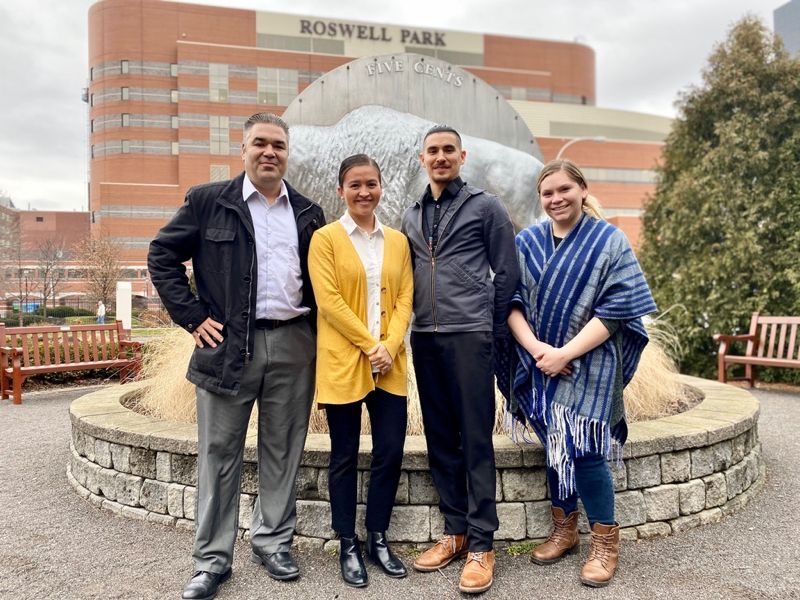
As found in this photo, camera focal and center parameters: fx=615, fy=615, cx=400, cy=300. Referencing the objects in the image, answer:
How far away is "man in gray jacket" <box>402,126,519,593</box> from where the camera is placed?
2332mm

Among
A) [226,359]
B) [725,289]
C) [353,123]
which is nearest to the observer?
[226,359]

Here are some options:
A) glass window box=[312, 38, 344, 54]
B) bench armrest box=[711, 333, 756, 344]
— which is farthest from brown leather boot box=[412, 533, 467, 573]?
glass window box=[312, 38, 344, 54]

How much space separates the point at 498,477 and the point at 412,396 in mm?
958

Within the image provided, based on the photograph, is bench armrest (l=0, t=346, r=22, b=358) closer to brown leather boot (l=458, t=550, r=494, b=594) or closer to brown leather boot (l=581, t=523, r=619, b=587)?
brown leather boot (l=458, t=550, r=494, b=594)

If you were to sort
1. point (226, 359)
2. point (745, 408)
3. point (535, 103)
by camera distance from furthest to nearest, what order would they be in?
1. point (535, 103)
2. point (745, 408)
3. point (226, 359)

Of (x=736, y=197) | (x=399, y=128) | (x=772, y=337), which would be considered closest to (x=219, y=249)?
(x=399, y=128)

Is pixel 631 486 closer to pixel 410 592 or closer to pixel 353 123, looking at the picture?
pixel 410 592

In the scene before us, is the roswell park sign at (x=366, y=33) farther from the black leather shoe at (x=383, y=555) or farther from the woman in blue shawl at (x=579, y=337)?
the black leather shoe at (x=383, y=555)

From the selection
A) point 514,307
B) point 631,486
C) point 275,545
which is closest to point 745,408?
point 631,486

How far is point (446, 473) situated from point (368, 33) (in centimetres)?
4062

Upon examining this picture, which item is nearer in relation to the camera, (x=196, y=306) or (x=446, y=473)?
(x=196, y=306)

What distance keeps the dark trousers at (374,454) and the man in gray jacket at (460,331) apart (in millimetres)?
162

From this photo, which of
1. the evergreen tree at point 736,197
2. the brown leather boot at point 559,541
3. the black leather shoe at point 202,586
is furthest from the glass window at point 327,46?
the black leather shoe at point 202,586

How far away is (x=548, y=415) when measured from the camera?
244 cm
